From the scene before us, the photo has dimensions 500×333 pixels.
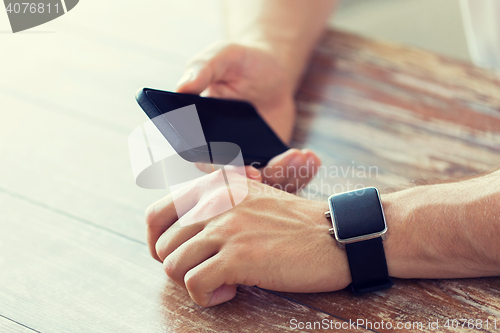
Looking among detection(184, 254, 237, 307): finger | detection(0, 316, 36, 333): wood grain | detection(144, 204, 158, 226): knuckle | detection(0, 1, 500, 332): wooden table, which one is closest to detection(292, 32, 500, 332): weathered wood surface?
detection(0, 1, 500, 332): wooden table

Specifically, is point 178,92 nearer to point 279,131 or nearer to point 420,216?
point 279,131

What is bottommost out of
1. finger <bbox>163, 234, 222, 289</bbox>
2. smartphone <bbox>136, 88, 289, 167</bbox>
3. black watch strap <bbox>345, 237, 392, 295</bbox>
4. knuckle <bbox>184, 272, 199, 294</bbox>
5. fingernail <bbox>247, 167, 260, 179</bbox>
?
black watch strap <bbox>345, 237, 392, 295</bbox>

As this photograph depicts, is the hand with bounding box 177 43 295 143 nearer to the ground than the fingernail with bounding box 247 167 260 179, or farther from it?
farther from it

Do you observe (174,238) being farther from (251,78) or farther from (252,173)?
(251,78)

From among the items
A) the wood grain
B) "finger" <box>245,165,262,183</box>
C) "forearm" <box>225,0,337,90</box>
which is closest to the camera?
the wood grain

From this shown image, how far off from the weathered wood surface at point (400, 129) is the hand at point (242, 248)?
49 mm

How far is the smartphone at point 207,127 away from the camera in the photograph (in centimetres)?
56

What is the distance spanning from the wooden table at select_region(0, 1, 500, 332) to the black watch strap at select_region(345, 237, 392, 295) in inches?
0.7

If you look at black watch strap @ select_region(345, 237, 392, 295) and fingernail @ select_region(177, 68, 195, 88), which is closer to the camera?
black watch strap @ select_region(345, 237, 392, 295)

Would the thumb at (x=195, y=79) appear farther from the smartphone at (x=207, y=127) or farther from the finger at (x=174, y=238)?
the finger at (x=174, y=238)

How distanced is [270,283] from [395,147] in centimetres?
48

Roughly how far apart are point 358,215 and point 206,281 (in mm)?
225

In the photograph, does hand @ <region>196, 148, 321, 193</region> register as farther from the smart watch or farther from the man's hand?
the smart watch

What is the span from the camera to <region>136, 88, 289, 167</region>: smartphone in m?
0.56
